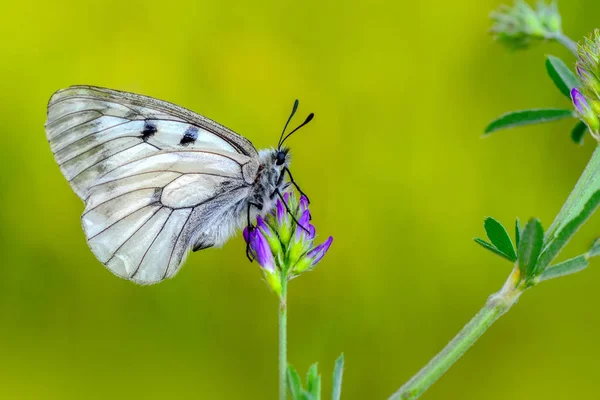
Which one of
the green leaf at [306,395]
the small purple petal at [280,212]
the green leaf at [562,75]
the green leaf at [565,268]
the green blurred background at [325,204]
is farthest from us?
the green blurred background at [325,204]

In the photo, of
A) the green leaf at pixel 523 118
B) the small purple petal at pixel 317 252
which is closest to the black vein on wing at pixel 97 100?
the small purple petal at pixel 317 252

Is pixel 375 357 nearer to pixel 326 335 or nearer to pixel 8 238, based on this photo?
pixel 326 335

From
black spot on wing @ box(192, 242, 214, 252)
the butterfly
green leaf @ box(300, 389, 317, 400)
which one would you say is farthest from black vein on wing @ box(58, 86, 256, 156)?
green leaf @ box(300, 389, 317, 400)

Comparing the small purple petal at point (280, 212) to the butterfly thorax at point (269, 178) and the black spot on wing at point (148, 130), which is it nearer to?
the butterfly thorax at point (269, 178)

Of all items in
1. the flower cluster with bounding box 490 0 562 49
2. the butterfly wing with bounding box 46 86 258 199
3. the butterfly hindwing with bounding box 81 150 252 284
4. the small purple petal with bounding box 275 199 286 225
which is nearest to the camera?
the small purple petal with bounding box 275 199 286 225

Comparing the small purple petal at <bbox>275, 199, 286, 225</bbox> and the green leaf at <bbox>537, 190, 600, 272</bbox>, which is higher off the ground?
the small purple petal at <bbox>275, 199, 286, 225</bbox>

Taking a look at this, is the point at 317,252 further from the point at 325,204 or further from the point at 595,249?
the point at 325,204

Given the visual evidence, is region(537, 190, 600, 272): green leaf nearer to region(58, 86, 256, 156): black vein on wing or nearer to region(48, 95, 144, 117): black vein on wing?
region(58, 86, 256, 156): black vein on wing
